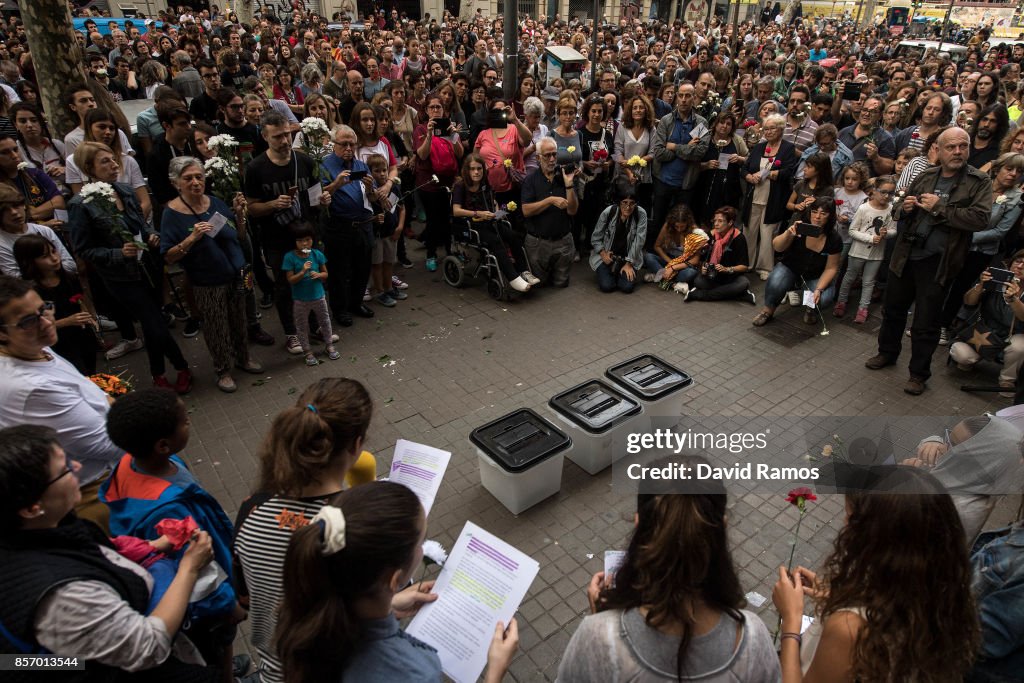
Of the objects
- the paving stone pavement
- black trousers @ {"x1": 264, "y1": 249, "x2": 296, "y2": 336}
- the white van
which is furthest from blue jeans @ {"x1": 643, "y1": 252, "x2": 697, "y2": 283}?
the white van

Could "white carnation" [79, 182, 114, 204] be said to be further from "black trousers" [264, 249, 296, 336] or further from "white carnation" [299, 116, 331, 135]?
"white carnation" [299, 116, 331, 135]

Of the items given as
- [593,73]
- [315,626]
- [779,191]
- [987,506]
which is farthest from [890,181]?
[593,73]

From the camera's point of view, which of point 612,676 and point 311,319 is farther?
point 311,319

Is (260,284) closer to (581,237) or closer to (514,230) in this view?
(514,230)

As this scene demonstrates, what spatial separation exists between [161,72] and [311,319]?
287 inches

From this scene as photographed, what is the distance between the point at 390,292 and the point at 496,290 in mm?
1360

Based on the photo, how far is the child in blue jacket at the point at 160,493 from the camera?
2.40 metres

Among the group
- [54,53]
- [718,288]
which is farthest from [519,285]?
[54,53]

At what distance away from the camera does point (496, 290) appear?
7461 millimetres

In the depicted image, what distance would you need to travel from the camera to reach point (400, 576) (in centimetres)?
177

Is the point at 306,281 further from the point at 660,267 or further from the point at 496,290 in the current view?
the point at 660,267

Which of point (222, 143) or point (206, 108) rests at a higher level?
point (206, 108)

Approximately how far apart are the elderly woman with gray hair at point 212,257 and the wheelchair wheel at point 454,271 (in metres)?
2.67

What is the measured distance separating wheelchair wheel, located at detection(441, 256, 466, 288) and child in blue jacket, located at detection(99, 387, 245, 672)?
520cm
